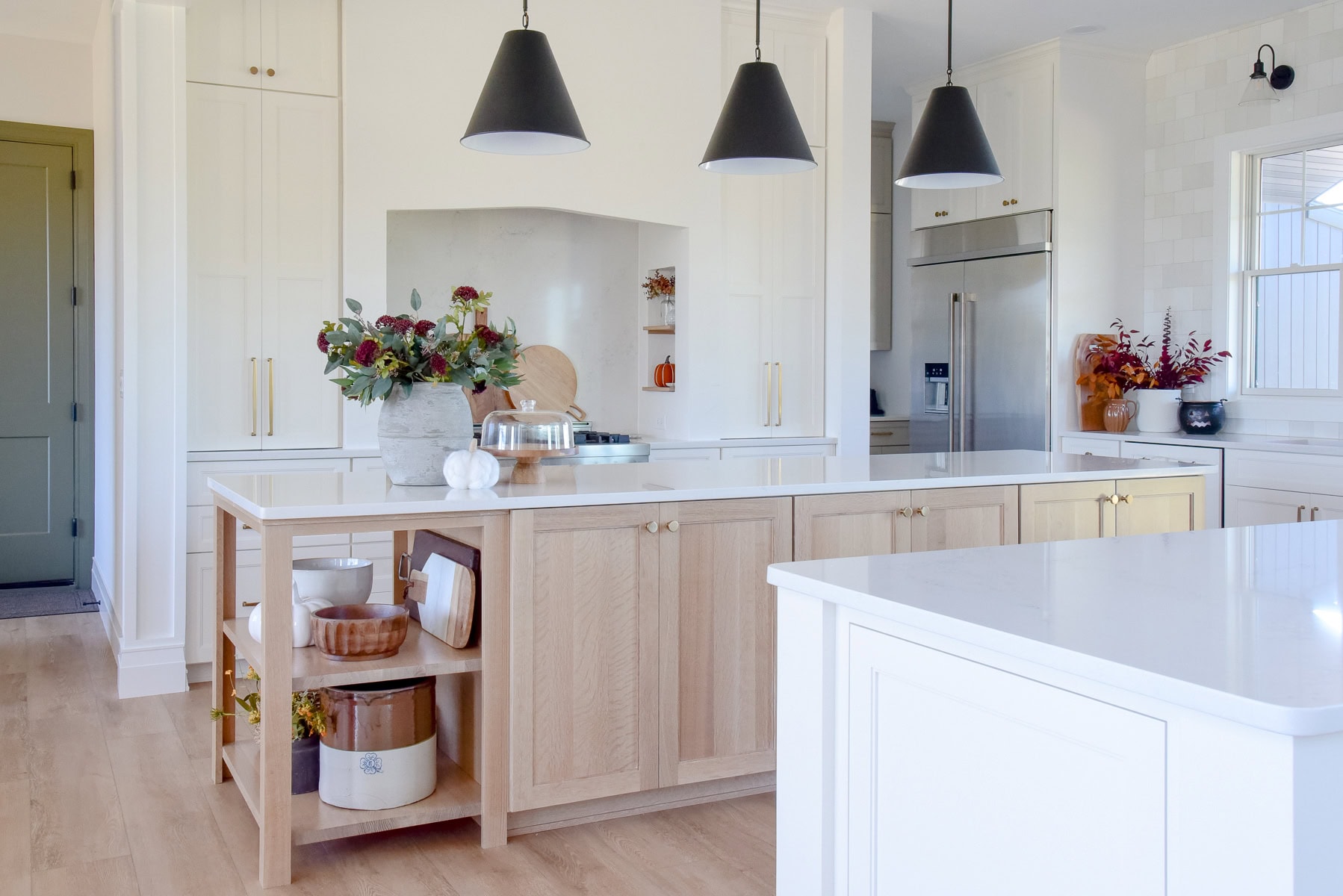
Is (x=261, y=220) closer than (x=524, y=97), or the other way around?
(x=524, y=97)

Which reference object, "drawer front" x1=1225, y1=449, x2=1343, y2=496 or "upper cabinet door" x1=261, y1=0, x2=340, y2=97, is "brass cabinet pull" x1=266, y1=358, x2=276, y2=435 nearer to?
"upper cabinet door" x1=261, y1=0, x2=340, y2=97

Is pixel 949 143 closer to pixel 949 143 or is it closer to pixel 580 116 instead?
pixel 949 143

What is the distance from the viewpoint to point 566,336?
5.56 metres

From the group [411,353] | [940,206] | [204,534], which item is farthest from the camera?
[940,206]

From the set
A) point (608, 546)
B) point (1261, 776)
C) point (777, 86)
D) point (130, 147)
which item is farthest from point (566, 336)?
point (1261, 776)

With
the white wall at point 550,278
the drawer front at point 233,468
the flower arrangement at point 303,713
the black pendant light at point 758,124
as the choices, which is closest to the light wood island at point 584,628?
the flower arrangement at point 303,713

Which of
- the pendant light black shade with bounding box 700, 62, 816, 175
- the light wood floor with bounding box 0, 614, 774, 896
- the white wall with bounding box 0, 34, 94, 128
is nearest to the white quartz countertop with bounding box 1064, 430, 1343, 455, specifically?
the pendant light black shade with bounding box 700, 62, 816, 175

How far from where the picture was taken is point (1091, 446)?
5.62 metres

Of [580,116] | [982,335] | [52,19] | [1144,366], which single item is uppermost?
[52,19]

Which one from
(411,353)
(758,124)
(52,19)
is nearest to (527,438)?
(411,353)

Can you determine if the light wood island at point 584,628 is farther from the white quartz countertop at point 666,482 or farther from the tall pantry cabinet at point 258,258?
the tall pantry cabinet at point 258,258

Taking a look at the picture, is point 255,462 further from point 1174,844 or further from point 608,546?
point 1174,844

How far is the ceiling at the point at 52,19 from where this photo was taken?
523 cm

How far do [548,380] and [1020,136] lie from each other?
272cm
